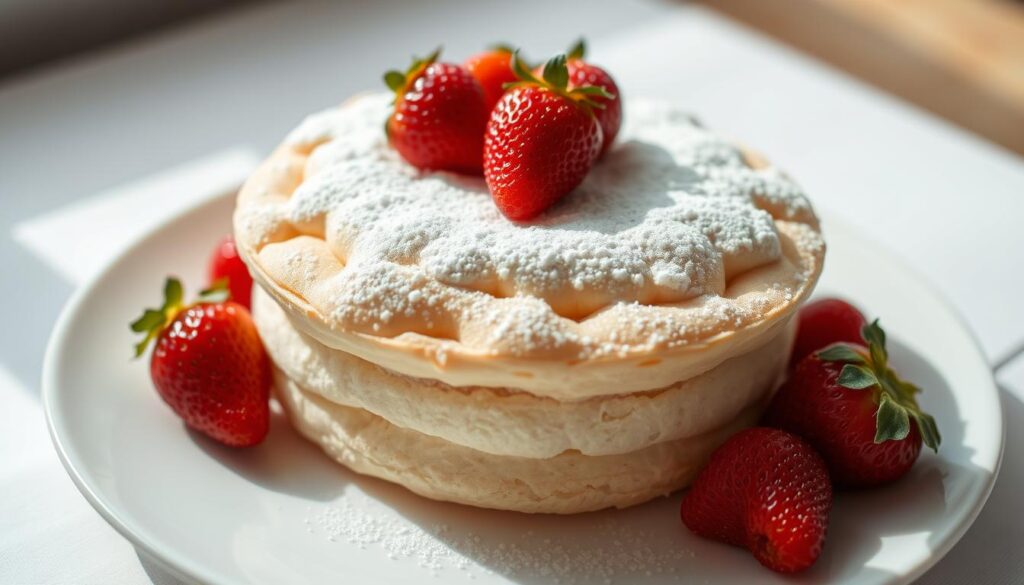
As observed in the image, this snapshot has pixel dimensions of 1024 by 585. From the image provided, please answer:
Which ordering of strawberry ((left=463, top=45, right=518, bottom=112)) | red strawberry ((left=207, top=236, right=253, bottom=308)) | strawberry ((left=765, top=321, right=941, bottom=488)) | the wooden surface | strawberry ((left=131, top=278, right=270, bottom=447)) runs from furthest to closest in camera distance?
the wooden surface, red strawberry ((left=207, top=236, right=253, bottom=308)), strawberry ((left=463, top=45, right=518, bottom=112)), strawberry ((left=131, top=278, right=270, bottom=447)), strawberry ((left=765, top=321, right=941, bottom=488))

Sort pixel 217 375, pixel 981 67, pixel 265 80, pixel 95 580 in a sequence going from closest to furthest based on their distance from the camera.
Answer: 1. pixel 95 580
2. pixel 217 375
3. pixel 265 80
4. pixel 981 67

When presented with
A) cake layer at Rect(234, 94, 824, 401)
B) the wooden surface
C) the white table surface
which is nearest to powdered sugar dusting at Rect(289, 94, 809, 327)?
cake layer at Rect(234, 94, 824, 401)

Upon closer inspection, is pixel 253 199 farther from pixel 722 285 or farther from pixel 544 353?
pixel 722 285

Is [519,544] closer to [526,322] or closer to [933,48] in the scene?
[526,322]

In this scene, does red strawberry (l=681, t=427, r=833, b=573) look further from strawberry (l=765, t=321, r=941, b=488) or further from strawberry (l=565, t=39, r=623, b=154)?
strawberry (l=565, t=39, r=623, b=154)

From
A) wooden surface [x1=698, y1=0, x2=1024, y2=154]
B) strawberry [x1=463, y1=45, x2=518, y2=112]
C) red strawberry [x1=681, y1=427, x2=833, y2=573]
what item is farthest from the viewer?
wooden surface [x1=698, y1=0, x2=1024, y2=154]

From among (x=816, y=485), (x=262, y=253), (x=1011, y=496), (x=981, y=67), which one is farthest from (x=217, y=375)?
(x=981, y=67)

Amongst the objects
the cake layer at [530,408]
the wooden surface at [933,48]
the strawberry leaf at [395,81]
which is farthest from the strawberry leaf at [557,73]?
the wooden surface at [933,48]
